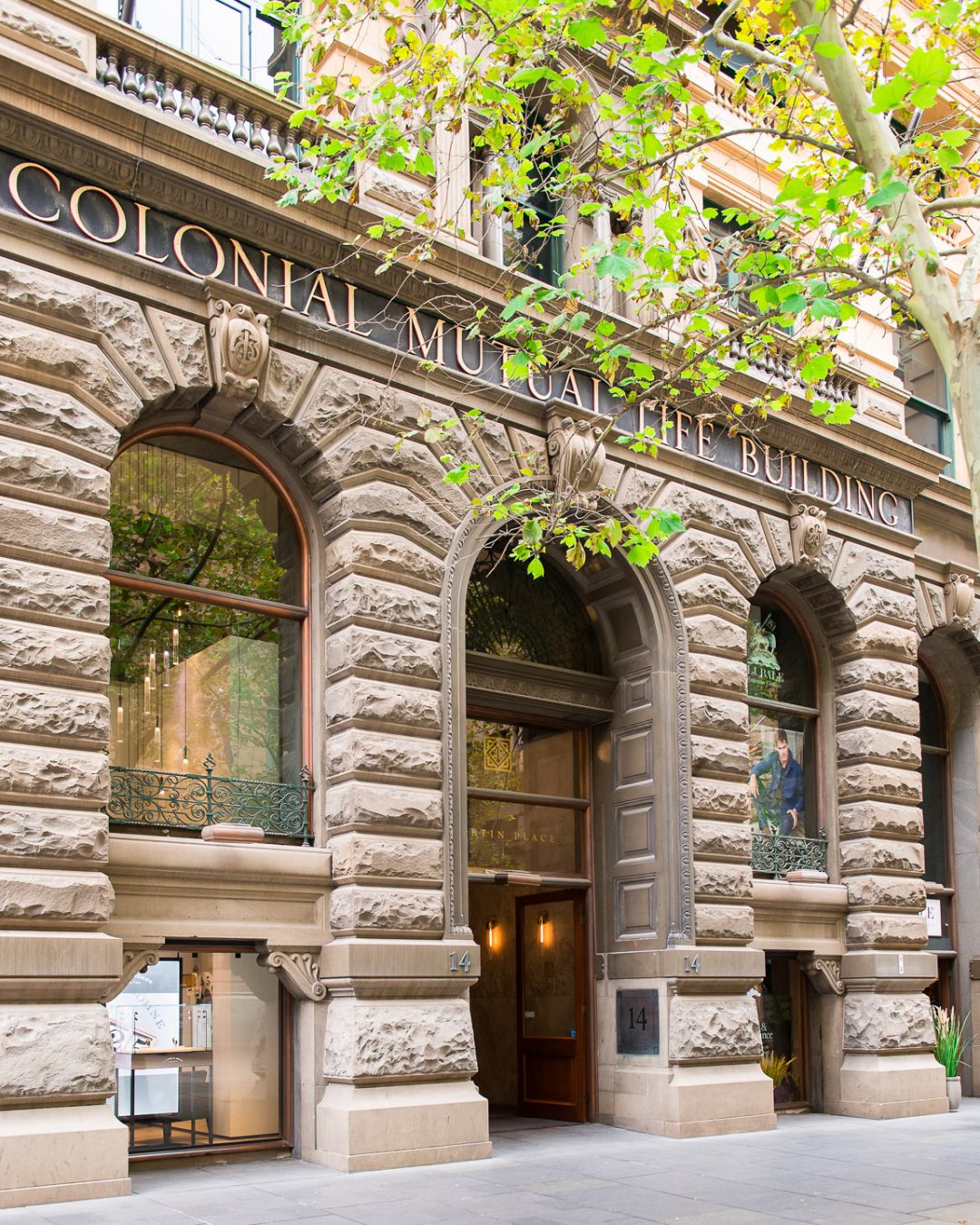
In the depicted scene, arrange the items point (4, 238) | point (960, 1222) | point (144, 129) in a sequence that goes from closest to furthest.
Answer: point (960, 1222), point (4, 238), point (144, 129)

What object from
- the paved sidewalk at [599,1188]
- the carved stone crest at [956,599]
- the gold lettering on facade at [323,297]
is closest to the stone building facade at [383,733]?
the gold lettering on facade at [323,297]

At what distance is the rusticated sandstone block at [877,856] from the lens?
18.6 metres

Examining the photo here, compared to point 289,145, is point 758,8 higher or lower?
higher

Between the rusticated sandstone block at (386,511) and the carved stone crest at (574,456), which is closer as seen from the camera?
the rusticated sandstone block at (386,511)

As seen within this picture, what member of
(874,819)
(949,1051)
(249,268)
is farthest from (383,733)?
(949,1051)

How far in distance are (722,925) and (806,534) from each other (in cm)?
548

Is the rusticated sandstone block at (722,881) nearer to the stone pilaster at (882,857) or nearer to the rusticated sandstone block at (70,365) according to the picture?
the stone pilaster at (882,857)

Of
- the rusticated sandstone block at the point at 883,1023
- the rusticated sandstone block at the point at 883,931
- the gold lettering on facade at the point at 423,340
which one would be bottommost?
the rusticated sandstone block at the point at 883,1023

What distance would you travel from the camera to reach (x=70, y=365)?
Result: 1193cm

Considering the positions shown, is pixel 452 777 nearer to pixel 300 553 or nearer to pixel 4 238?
pixel 300 553

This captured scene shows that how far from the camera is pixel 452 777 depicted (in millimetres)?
13977

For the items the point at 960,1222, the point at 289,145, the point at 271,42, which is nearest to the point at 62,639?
the point at 289,145

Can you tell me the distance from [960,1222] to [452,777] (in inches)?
238

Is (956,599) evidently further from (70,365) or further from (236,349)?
(70,365)
